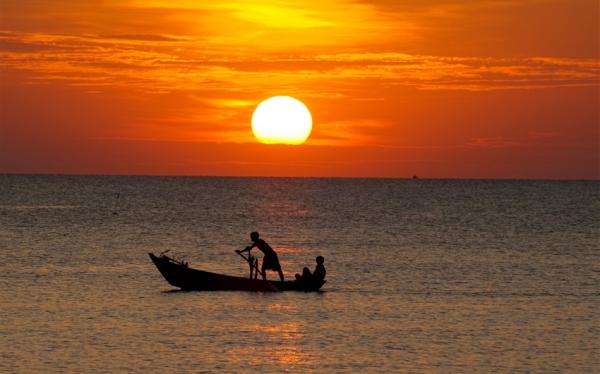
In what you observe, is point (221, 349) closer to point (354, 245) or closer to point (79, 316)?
point (79, 316)

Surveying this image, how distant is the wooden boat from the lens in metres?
39.4

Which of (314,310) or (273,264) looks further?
(273,264)

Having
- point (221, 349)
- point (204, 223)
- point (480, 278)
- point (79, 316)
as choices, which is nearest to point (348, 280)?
point (480, 278)

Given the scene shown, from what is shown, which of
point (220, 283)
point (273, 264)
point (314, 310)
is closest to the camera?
point (314, 310)

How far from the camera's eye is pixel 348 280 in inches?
1789

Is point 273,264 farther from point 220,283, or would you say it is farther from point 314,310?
point 314,310

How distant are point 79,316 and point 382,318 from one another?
31.0 feet

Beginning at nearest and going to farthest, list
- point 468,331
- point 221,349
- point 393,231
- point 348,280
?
point 221,349 → point 468,331 → point 348,280 → point 393,231

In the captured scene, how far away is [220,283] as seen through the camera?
130 feet

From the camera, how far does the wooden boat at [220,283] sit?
39.4 m

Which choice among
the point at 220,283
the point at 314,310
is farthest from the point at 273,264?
the point at 314,310

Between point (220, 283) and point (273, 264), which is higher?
point (273, 264)

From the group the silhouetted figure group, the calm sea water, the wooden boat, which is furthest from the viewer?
the wooden boat

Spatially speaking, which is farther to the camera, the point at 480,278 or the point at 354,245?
the point at 354,245
